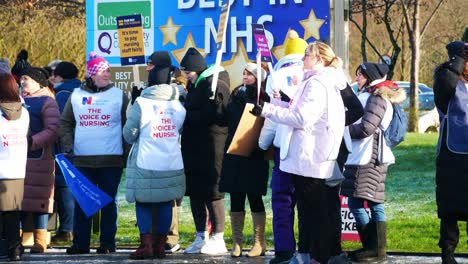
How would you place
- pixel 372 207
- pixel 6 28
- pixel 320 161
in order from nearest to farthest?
pixel 320 161 → pixel 372 207 → pixel 6 28

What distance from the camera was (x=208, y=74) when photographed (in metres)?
11.9

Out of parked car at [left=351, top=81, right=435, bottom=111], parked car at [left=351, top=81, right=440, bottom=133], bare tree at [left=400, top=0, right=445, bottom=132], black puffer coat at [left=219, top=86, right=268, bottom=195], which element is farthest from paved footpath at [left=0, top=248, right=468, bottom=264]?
parked car at [left=351, top=81, right=435, bottom=111]

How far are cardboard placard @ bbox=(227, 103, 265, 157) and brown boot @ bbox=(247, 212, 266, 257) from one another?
2.21 ft

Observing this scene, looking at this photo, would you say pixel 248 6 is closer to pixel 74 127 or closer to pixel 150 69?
pixel 150 69

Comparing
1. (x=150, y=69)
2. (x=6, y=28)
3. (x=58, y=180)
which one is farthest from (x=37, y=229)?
(x=6, y=28)

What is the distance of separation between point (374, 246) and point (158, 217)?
2.02 metres

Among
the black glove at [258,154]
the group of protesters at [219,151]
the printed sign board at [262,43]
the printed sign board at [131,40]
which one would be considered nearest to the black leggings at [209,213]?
the group of protesters at [219,151]

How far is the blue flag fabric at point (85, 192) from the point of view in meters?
11.7

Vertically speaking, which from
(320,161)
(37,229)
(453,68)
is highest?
(453,68)

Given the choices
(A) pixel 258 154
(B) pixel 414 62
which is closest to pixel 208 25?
(A) pixel 258 154

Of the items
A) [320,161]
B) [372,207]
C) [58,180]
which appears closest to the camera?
[320,161]

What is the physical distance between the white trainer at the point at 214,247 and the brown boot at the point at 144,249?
2.09ft

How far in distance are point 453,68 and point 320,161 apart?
1.40m

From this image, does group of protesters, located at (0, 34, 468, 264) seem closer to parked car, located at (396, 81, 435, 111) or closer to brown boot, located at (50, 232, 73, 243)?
brown boot, located at (50, 232, 73, 243)
